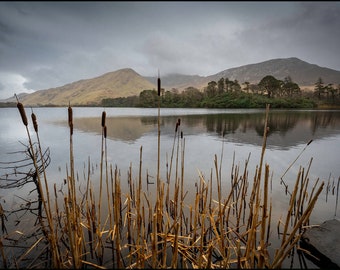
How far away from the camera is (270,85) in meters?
113

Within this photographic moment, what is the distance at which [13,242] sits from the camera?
5211 millimetres

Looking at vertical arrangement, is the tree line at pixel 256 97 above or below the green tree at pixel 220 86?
below

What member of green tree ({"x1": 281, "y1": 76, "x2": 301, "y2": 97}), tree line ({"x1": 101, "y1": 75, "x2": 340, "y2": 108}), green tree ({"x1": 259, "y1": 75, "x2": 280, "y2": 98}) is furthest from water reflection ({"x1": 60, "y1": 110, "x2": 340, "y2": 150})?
green tree ({"x1": 281, "y1": 76, "x2": 301, "y2": 97})

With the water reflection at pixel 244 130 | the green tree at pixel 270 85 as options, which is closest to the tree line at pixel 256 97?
the green tree at pixel 270 85

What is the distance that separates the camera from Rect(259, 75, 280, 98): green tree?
112m

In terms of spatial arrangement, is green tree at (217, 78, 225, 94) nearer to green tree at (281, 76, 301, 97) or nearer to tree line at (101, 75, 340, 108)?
tree line at (101, 75, 340, 108)

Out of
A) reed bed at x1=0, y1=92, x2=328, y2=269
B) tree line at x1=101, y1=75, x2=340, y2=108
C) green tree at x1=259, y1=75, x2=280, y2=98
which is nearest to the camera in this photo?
reed bed at x1=0, y1=92, x2=328, y2=269

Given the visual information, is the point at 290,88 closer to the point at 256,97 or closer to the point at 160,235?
the point at 256,97

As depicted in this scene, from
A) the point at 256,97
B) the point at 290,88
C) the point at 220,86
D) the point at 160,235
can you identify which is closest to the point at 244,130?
the point at 160,235

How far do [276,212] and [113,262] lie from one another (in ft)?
20.6

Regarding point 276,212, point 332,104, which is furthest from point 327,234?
point 332,104

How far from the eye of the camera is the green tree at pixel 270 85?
112 metres

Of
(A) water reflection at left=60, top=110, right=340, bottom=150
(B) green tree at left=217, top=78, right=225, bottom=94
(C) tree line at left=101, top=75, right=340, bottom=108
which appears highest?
(B) green tree at left=217, top=78, right=225, bottom=94

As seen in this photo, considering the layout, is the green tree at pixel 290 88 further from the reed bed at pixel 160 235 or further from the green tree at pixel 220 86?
the reed bed at pixel 160 235
